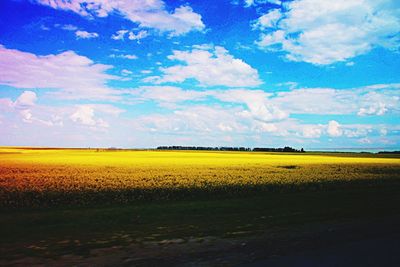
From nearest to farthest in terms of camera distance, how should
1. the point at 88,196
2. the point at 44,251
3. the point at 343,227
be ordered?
the point at 44,251
the point at 343,227
the point at 88,196

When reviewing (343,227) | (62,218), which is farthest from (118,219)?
(343,227)

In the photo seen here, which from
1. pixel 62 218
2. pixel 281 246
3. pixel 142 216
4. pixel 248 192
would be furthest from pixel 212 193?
pixel 281 246

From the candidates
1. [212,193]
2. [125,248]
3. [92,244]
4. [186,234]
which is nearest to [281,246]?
[186,234]

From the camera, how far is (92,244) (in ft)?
31.0

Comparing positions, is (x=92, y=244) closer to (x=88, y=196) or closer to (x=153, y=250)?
(x=153, y=250)

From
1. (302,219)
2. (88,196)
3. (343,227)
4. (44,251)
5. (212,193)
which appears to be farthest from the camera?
(212,193)

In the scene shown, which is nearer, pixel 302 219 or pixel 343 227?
pixel 343 227

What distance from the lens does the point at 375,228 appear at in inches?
448

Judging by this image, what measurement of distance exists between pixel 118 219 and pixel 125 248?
422 centimetres

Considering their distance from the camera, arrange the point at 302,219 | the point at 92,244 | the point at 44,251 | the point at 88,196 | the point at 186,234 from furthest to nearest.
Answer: the point at 88,196 → the point at 302,219 → the point at 186,234 → the point at 92,244 → the point at 44,251

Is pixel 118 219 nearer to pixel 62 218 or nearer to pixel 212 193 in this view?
pixel 62 218

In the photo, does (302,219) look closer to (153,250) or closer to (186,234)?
(186,234)

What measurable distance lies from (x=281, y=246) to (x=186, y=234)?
114 inches

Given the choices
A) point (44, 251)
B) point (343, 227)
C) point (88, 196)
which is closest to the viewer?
point (44, 251)
